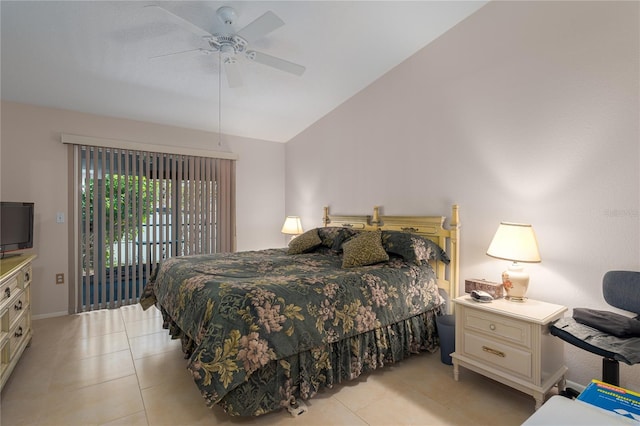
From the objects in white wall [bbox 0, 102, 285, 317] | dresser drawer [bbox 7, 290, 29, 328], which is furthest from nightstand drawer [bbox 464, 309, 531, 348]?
white wall [bbox 0, 102, 285, 317]

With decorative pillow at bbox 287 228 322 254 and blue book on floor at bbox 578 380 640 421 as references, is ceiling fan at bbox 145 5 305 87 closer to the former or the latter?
decorative pillow at bbox 287 228 322 254

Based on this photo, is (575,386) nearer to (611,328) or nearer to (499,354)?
(499,354)

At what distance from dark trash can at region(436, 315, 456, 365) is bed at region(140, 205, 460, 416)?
6.6 inches

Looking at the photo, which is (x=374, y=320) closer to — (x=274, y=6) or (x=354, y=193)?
(x=354, y=193)

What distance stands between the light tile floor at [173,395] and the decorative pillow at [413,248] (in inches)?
32.7

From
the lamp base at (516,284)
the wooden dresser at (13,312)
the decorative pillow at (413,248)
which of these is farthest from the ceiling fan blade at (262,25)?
the lamp base at (516,284)

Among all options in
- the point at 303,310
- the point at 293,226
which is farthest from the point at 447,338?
the point at 293,226

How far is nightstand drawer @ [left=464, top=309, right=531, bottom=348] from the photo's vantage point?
6.38ft

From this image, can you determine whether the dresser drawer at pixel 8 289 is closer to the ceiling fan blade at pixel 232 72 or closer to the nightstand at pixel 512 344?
the ceiling fan blade at pixel 232 72

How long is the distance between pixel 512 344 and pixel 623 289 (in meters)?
0.68

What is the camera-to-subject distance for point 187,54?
293 cm

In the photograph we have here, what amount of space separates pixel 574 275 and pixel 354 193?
2.37 m

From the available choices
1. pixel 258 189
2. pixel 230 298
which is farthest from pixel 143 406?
pixel 258 189

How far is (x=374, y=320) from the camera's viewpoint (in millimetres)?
2275
